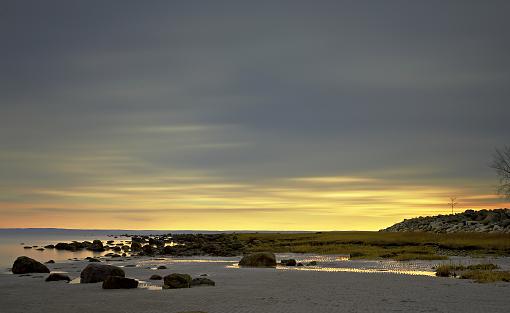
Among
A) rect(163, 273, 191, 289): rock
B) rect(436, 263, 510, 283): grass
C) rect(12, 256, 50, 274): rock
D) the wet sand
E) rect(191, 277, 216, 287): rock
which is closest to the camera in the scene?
the wet sand

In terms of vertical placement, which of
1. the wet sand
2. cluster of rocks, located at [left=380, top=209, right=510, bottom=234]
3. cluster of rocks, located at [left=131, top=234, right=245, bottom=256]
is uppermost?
cluster of rocks, located at [left=380, top=209, right=510, bottom=234]

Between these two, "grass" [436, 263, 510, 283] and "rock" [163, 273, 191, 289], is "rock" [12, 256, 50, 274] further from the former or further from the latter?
"grass" [436, 263, 510, 283]

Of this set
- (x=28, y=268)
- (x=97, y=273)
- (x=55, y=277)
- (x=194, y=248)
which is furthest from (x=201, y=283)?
(x=194, y=248)

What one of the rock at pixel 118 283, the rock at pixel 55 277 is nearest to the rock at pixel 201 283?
the rock at pixel 118 283

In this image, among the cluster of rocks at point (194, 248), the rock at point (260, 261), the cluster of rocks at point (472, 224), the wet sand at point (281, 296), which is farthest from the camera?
the cluster of rocks at point (472, 224)

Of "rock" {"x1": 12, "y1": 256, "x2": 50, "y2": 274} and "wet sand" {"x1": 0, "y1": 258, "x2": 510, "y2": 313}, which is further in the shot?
"rock" {"x1": 12, "y1": 256, "x2": 50, "y2": 274}

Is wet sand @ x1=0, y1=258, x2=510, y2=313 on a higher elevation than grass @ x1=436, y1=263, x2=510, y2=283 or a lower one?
lower

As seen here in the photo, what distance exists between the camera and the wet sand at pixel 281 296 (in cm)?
1936

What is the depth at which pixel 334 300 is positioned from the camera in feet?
68.4

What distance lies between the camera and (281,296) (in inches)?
877

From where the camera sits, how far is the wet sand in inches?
762

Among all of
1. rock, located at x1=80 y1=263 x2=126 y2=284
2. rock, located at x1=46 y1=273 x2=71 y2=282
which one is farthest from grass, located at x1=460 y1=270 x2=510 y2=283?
rock, located at x1=46 y1=273 x2=71 y2=282

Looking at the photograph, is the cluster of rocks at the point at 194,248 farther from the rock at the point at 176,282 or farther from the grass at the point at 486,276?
the grass at the point at 486,276

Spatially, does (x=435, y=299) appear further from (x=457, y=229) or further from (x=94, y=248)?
(x=94, y=248)
